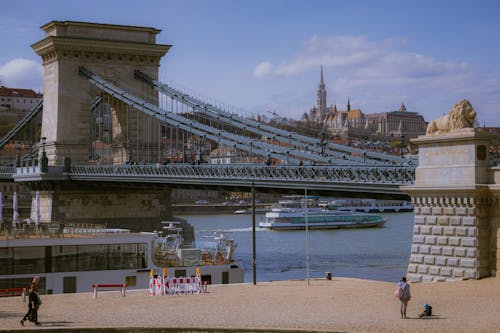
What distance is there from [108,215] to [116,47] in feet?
31.5

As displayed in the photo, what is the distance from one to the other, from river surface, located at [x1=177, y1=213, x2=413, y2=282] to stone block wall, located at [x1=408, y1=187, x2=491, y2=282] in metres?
10.7

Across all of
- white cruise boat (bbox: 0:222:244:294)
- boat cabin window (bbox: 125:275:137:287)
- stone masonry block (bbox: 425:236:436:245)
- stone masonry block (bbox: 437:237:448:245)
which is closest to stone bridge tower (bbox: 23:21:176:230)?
white cruise boat (bbox: 0:222:244:294)

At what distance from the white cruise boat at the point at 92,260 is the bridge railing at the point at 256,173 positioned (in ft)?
13.0

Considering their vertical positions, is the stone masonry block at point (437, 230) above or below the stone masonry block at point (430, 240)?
above

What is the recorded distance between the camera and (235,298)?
22078 millimetres

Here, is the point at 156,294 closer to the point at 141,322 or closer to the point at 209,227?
the point at 141,322

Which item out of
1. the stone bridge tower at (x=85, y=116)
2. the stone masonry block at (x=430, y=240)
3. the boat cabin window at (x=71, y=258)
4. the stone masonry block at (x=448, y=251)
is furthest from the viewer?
the stone bridge tower at (x=85, y=116)

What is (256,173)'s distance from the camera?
3716 cm

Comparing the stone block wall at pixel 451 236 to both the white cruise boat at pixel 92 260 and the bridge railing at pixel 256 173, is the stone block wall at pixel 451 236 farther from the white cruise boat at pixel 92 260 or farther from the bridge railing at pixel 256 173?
the white cruise boat at pixel 92 260

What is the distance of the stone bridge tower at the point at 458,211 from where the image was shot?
22.1 m

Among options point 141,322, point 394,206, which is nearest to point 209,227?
point 394,206

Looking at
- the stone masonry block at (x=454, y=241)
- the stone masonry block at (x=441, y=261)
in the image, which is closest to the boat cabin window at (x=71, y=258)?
the stone masonry block at (x=441, y=261)

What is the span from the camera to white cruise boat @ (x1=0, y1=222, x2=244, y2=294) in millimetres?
27906

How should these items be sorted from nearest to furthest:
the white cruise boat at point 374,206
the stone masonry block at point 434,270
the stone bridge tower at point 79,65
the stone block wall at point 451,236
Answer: the stone block wall at point 451,236 < the stone masonry block at point 434,270 < the stone bridge tower at point 79,65 < the white cruise boat at point 374,206
